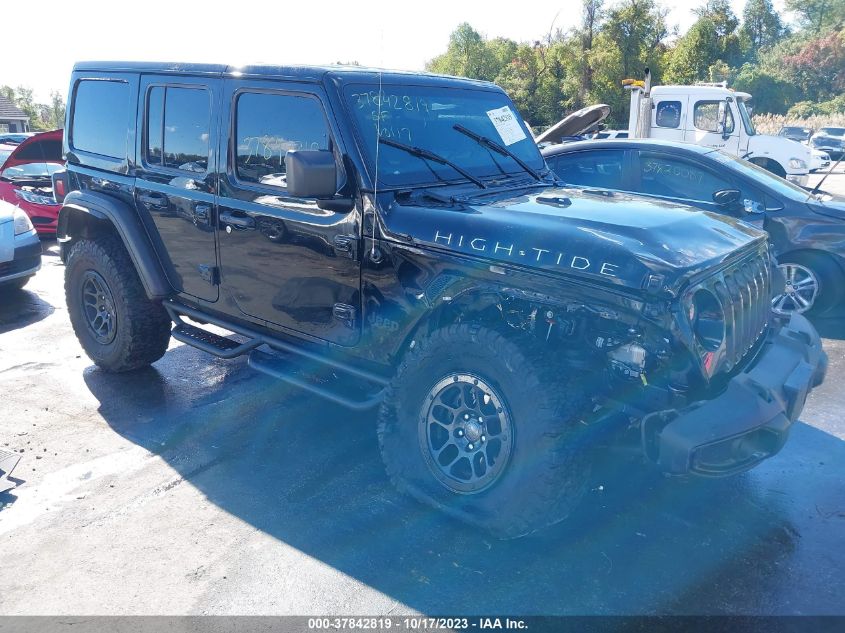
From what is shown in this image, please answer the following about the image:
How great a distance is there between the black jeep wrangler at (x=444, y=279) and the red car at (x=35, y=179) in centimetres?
640

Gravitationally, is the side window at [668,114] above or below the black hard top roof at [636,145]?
above

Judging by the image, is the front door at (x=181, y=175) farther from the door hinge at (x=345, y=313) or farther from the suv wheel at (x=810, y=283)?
the suv wheel at (x=810, y=283)

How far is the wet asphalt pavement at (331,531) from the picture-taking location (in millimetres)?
3066

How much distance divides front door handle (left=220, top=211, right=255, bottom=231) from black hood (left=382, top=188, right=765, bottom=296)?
1.00 m

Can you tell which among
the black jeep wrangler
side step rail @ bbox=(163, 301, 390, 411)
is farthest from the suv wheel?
side step rail @ bbox=(163, 301, 390, 411)

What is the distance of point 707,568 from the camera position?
327cm

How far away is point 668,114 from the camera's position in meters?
14.6

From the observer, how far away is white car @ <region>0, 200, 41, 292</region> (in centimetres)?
741

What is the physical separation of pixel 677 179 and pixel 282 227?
422 cm

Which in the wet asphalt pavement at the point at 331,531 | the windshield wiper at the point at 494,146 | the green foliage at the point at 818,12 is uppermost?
the green foliage at the point at 818,12

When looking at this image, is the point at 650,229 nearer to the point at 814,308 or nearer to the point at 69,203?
the point at 69,203

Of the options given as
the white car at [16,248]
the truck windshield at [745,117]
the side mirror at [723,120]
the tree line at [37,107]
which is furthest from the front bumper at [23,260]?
the tree line at [37,107]

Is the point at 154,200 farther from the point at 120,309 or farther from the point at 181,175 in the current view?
the point at 120,309

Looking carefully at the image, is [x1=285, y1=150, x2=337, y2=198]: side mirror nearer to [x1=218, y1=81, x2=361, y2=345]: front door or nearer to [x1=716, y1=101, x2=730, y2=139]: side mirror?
[x1=218, y1=81, x2=361, y2=345]: front door
